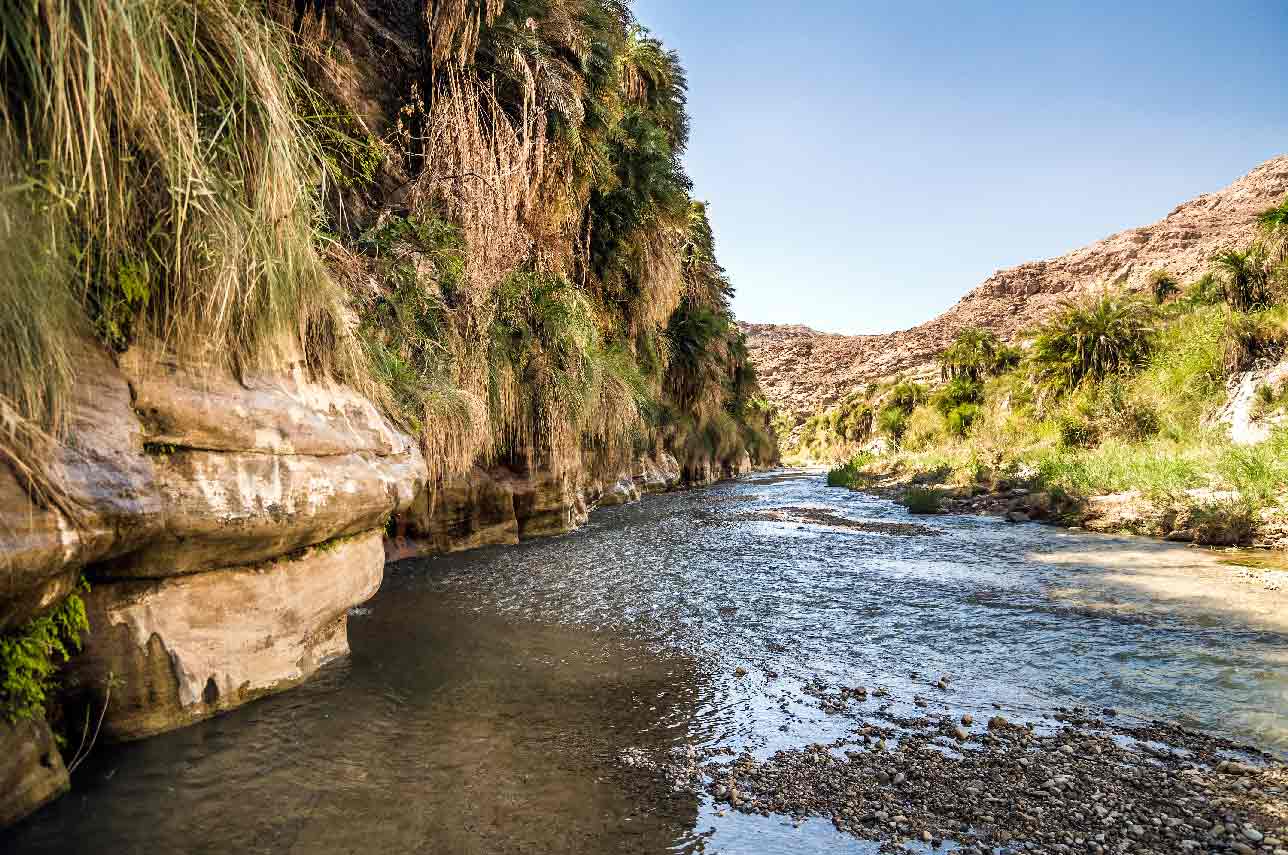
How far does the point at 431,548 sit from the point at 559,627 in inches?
153

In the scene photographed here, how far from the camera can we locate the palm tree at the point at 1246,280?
19.2 m

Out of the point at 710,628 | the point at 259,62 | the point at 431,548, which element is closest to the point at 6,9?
the point at 259,62

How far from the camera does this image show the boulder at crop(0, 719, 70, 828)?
2.47 meters

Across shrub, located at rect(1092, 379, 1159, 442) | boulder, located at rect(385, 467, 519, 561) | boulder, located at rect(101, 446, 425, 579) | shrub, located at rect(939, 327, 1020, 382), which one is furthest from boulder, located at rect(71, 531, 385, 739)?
shrub, located at rect(939, 327, 1020, 382)

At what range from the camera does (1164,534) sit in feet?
33.8

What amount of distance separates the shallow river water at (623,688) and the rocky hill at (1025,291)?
63.8 metres

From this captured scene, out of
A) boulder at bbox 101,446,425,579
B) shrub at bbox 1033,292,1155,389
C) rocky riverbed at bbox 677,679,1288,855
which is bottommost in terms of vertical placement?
rocky riverbed at bbox 677,679,1288,855

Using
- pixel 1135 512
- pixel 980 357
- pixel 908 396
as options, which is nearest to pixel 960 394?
pixel 980 357

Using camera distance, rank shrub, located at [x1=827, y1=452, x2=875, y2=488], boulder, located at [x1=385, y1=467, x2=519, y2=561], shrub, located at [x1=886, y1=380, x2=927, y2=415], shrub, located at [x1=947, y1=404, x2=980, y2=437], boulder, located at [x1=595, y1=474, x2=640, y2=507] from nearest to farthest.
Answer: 1. boulder, located at [x1=385, y1=467, x2=519, y2=561]
2. boulder, located at [x1=595, y1=474, x2=640, y2=507]
3. shrub, located at [x1=827, y1=452, x2=875, y2=488]
4. shrub, located at [x1=947, y1=404, x2=980, y2=437]
5. shrub, located at [x1=886, y1=380, x2=927, y2=415]

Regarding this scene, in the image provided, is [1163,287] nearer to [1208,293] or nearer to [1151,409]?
[1208,293]

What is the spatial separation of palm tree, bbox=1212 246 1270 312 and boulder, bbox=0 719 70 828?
85.2 feet

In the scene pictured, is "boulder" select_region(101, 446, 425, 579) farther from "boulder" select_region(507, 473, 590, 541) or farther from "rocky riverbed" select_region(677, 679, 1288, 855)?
"boulder" select_region(507, 473, 590, 541)

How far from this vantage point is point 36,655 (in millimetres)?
2656

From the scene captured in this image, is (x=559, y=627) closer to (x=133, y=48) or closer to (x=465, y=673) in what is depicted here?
(x=465, y=673)
